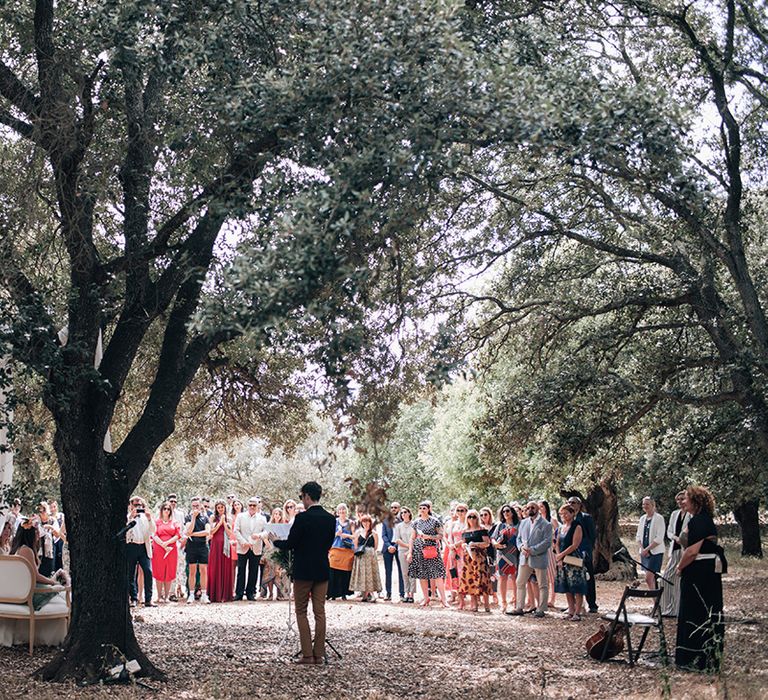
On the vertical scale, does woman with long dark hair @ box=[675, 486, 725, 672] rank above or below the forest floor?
above

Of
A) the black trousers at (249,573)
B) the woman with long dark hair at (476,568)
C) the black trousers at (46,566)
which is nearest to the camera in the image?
the black trousers at (46,566)

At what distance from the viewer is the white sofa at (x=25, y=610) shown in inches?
426

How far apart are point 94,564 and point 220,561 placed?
29.4ft

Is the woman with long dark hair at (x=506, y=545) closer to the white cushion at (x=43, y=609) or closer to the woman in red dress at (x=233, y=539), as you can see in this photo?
the woman in red dress at (x=233, y=539)

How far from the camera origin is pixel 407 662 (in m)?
10.8

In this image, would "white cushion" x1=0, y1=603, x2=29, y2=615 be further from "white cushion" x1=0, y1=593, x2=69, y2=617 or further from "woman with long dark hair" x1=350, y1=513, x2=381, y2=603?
"woman with long dark hair" x1=350, y1=513, x2=381, y2=603

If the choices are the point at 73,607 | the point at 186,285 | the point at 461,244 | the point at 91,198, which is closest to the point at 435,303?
the point at 461,244

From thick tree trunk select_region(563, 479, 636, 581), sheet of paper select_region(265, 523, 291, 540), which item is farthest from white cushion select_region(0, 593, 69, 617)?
thick tree trunk select_region(563, 479, 636, 581)

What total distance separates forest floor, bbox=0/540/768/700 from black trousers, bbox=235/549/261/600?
2.18m

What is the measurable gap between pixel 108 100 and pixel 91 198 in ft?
3.45

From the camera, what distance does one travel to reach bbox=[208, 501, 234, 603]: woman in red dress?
59.1 feet

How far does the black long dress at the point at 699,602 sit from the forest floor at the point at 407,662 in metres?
0.22

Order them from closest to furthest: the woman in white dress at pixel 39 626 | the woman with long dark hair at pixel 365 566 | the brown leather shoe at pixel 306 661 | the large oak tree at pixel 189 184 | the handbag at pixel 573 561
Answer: the large oak tree at pixel 189 184 → the brown leather shoe at pixel 306 661 → the woman in white dress at pixel 39 626 → the handbag at pixel 573 561 → the woman with long dark hair at pixel 365 566

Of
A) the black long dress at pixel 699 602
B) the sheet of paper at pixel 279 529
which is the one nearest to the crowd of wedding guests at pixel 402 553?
the sheet of paper at pixel 279 529
